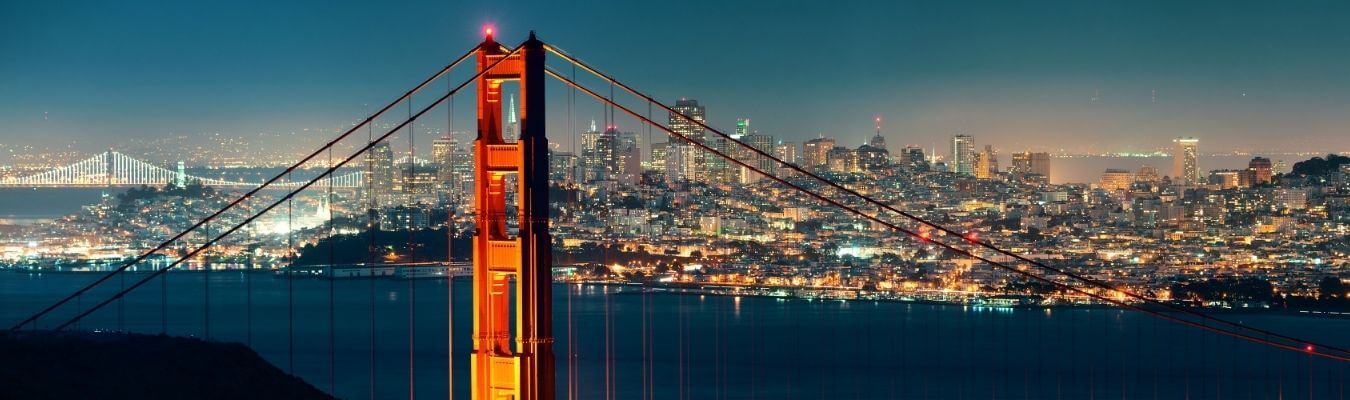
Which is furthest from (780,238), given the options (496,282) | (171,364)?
(496,282)

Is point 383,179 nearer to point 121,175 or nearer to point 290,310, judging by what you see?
point 121,175

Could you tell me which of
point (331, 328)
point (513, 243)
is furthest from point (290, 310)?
point (513, 243)

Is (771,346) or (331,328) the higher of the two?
(331,328)

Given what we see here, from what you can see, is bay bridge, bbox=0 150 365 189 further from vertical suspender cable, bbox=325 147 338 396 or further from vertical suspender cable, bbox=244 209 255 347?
vertical suspender cable, bbox=325 147 338 396

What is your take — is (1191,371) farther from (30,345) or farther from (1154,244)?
(1154,244)

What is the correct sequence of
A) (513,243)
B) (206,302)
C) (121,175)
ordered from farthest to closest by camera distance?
(121,175)
(206,302)
(513,243)

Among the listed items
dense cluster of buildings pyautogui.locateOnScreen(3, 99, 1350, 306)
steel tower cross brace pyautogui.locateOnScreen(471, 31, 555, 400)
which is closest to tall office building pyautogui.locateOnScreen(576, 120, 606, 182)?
dense cluster of buildings pyautogui.locateOnScreen(3, 99, 1350, 306)
